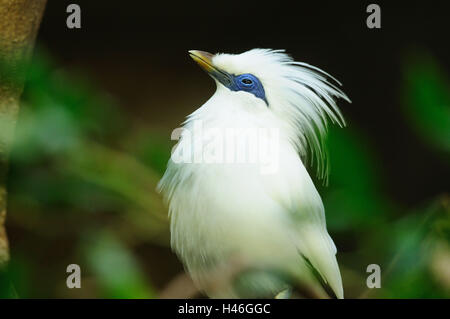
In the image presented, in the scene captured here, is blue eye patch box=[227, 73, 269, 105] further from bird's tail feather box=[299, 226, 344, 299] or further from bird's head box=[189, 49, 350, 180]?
bird's tail feather box=[299, 226, 344, 299]

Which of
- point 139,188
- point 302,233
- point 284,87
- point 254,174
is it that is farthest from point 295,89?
point 139,188

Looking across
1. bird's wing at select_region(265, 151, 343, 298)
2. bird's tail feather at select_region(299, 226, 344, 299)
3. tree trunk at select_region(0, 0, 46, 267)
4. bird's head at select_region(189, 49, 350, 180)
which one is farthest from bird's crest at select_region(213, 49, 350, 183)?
tree trunk at select_region(0, 0, 46, 267)

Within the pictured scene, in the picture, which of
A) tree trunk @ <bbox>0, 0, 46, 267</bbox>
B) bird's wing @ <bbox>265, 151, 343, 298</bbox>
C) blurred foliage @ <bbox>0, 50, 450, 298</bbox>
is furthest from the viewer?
bird's wing @ <bbox>265, 151, 343, 298</bbox>

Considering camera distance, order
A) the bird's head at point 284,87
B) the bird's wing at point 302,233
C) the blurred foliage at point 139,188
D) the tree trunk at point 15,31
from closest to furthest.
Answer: the blurred foliage at point 139,188 < the tree trunk at point 15,31 < the bird's wing at point 302,233 < the bird's head at point 284,87

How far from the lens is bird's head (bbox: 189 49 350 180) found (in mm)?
1684

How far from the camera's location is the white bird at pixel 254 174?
58.7 inches

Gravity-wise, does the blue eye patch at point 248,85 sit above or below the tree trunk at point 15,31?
below

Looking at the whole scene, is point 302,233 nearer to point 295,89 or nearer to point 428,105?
point 295,89

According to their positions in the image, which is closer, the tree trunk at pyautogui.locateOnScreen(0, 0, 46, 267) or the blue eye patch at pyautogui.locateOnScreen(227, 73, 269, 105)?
the tree trunk at pyautogui.locateOnScreen(0, 0, 46, 267)

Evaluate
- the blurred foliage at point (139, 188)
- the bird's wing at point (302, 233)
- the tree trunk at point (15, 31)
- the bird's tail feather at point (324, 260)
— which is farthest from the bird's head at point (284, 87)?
the blurred foliage at point (139, 188)

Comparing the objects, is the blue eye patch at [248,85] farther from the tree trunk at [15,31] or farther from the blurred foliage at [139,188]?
the blurred foliage at [139,188]

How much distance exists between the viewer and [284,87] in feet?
5.70

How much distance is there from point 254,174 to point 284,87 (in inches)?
13.1

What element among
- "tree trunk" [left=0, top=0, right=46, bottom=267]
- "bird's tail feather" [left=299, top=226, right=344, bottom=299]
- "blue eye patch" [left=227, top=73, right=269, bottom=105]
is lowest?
"bird's tail feather" [left=299, top=226, right=344, bottom=299]
